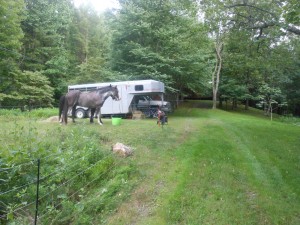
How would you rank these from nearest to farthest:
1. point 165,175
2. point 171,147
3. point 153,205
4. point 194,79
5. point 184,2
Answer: point 153,205 < point 165,175 < point 171,147 < point 184,2 < point 194,79

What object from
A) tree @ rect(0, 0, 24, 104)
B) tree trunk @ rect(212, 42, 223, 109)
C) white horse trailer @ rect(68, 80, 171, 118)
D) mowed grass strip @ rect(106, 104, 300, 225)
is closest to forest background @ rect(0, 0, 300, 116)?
tree @ rect(0, 0, 24, 104)

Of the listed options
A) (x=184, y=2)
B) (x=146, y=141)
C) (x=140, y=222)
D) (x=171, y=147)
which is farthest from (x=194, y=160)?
(x=184, y=2)

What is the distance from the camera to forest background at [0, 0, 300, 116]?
12.8m

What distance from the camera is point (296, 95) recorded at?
29266mm

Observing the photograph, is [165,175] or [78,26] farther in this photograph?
[78,26]

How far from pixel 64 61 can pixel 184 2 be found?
14.9 m

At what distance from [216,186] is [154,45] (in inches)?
632

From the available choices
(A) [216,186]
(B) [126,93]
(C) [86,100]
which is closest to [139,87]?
(B) [126,93]

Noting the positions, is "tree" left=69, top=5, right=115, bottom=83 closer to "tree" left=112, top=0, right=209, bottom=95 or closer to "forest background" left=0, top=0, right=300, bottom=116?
"forest background" left=0, top=0, right=300, bottom=116

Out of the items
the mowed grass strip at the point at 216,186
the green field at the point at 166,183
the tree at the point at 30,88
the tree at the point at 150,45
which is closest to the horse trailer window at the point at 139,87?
the tree at the point at 150,45

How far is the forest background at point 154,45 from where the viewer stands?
1283cm

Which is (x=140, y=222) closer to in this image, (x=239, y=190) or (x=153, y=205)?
(x=153, y=205)

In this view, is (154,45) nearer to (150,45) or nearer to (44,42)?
(150,45)

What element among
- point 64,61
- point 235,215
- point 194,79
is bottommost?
point 235,215
